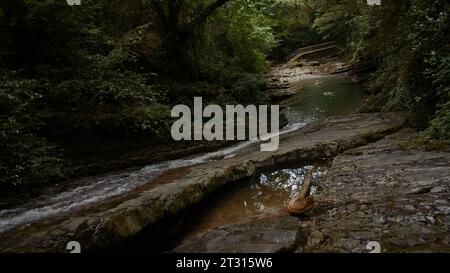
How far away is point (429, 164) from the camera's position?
5551 millimetres

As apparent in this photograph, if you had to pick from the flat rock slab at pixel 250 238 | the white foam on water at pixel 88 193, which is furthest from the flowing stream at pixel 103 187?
the flat rock slab at pixel 250 238

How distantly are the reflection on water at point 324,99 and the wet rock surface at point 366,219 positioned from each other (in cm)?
765

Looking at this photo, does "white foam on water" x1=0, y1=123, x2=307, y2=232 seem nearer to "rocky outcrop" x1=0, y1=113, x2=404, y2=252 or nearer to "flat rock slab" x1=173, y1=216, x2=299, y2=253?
"rocky outcrop" x1=0, y1=113, x2=404, y2=252

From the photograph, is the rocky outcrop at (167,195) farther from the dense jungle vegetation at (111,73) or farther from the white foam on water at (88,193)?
the dense jungle vegetation at (111,73)

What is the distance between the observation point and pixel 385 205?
4.44 m

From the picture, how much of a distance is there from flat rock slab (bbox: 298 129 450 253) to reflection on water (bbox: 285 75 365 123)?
7.25 m

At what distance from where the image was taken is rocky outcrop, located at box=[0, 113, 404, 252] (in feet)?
14.3

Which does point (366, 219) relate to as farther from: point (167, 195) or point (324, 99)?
point (324, 99)

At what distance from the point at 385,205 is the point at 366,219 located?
1.46 ft

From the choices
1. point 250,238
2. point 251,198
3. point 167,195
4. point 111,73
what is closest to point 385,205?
point 250,238

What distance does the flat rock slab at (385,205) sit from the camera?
3645mm
